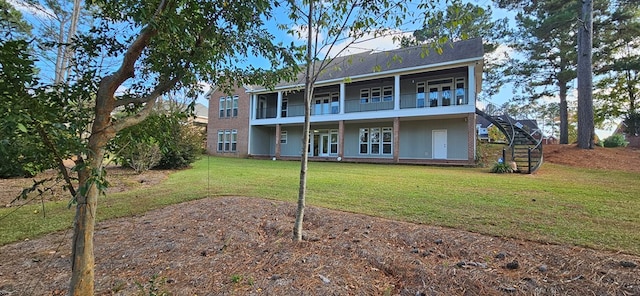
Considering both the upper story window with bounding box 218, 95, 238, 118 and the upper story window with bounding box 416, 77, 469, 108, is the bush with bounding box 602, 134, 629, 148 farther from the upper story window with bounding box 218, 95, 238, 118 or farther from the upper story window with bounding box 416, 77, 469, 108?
the upper story window with bounding box 218, 95, 238, 118

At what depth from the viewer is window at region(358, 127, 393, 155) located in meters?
19.6

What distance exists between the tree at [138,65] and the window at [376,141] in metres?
16.9

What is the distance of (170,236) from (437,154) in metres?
16.6

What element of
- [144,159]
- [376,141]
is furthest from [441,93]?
[144,159]

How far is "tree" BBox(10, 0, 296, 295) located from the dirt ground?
86 centimetres

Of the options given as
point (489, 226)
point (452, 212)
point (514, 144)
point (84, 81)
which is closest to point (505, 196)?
point (452, 212)

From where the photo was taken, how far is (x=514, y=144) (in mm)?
14484

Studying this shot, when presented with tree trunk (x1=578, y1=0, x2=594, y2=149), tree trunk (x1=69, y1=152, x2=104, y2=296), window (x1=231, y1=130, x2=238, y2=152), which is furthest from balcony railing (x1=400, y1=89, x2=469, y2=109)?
tree trunk (x1=69, y1=152, x2=104, y2=296)

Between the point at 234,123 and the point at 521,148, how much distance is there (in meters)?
19.6

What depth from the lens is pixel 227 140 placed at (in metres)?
25.1

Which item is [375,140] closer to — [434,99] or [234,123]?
[434,99]

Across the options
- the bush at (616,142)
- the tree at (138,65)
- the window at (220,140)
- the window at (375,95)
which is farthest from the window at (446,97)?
the window at (220,140)

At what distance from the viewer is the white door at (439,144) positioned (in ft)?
58.1

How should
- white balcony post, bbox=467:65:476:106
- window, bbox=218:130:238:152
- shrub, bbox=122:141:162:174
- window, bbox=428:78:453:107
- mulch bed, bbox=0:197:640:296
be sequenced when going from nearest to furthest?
1. mulch bed, bbox=0:197:640:296
2. shrub, bbox=122:141:162:174
3. white balcony post, bbox=467:65:476:106
4. window, bbox=428:78:453:107
5. window, bbox=218:130:238:152
